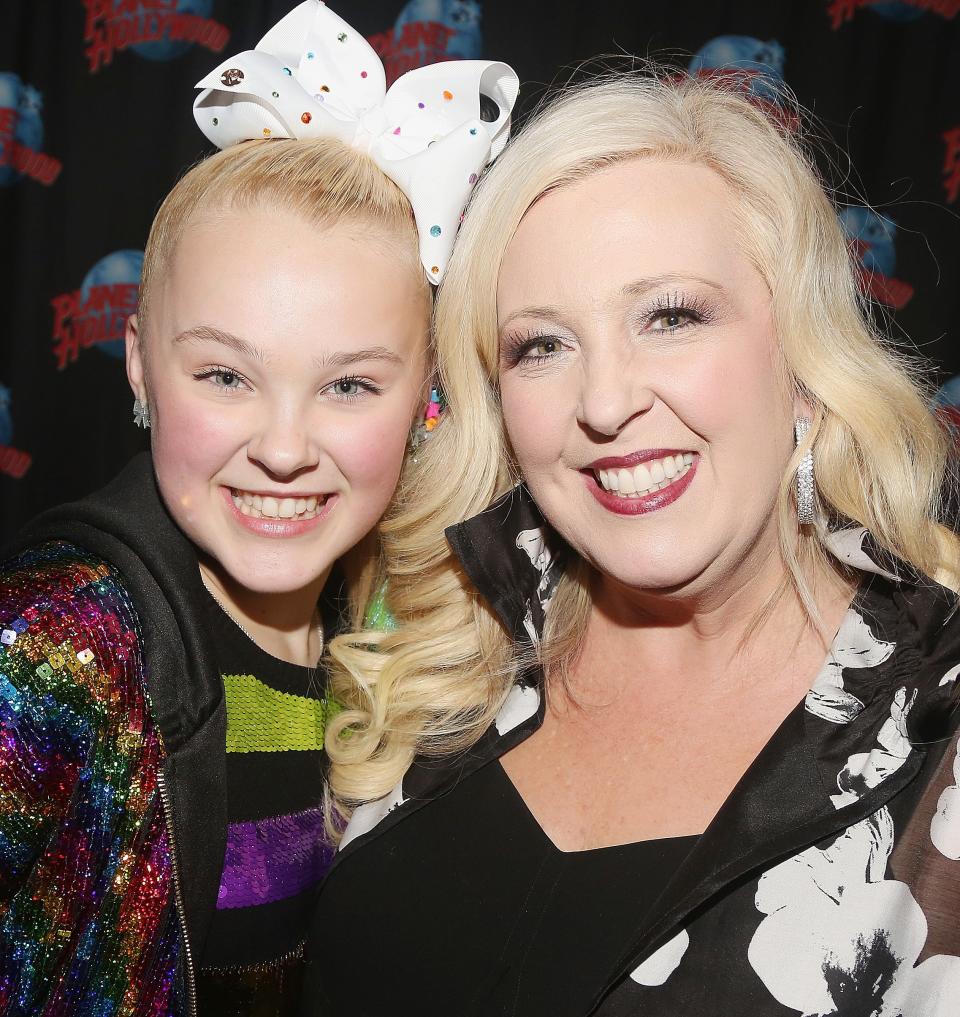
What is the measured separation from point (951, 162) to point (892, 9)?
2.07ft

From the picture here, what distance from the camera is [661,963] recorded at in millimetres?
1271

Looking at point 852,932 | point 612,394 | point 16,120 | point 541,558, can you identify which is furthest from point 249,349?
point 16,120

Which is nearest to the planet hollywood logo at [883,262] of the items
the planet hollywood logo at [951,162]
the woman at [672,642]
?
the planet hollywood logo at [951,162]

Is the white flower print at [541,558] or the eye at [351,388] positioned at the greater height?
the eye at [351,388]

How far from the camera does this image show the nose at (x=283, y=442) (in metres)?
1.55

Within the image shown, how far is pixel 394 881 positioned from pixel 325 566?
1.70 feet

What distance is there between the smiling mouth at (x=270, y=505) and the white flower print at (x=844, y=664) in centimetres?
83

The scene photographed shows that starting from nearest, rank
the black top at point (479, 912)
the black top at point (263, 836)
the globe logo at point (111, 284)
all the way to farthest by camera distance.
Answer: the black top at point (479, 912), the black top at point (263, 836), the globe logo at point (111, 284)

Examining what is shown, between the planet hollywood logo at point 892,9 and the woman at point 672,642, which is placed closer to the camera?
the woman at point 672,642

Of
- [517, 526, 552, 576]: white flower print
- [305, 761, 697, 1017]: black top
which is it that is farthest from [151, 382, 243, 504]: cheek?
[305, 761, 697, 1017]: black top

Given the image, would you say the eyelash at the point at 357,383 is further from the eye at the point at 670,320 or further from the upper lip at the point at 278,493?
the eye at the point at 670,320

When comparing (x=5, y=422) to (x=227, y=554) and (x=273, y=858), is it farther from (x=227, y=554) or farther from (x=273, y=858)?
(x=273, y=858)

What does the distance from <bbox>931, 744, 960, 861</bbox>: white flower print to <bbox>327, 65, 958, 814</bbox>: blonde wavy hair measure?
379 mm

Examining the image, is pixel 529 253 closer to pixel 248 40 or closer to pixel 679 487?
pixel 679 487
